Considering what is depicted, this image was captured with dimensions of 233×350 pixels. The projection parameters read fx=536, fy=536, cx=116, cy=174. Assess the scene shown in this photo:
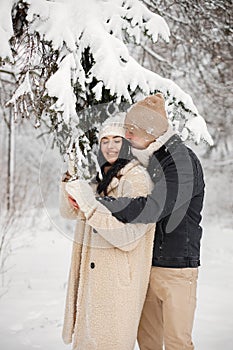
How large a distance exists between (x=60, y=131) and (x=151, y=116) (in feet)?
→ 2.52

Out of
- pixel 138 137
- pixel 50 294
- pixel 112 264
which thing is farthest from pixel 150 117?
pixel 50 294

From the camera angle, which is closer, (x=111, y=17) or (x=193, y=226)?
(x=193, y=226)

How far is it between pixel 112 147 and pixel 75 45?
28.1 inches

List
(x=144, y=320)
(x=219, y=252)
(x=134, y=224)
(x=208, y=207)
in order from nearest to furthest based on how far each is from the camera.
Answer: (x=134, y=224)
(x=144, y=320)
(x=219, y=252)
(x=208, y=207)

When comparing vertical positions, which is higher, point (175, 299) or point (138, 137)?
point (138, 137)

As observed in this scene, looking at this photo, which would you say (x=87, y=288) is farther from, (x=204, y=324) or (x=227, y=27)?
(x=227, y=27)

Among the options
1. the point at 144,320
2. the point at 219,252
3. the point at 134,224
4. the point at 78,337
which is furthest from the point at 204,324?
the point at 219,252

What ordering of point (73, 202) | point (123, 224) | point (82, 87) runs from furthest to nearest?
point (82, 87) < point (73, 202) < point (123, 224)

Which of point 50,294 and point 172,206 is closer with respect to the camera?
point 172,206

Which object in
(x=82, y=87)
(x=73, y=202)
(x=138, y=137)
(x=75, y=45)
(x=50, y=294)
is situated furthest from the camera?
(x=50, y=294)

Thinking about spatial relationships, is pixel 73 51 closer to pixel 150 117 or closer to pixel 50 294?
pixel 150 117

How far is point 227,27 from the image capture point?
5949 mm

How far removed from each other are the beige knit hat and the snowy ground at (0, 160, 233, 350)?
216 cm

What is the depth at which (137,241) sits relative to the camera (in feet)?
10.2
